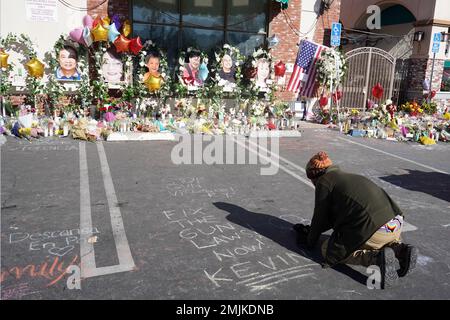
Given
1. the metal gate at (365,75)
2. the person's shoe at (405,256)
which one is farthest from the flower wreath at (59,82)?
the person's shoe at (405,256)

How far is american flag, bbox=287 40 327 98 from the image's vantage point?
45.5ft

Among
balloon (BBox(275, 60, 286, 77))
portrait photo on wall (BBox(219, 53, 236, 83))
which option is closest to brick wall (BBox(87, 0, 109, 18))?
portrait photo on wall (BBox(219, 53, 236, 83))

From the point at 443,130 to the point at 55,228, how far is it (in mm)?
11492

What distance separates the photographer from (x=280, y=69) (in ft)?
45.6

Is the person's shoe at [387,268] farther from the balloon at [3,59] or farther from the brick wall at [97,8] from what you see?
the brick wall at [97,8]

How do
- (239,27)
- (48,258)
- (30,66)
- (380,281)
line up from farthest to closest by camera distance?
(239,27)
(30,66)
(48,258)
(380,281)

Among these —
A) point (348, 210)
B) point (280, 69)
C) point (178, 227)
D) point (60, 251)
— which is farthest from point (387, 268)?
point (280, 69)

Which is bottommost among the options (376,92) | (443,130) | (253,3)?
(443,130)

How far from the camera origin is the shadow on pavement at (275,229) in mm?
4178

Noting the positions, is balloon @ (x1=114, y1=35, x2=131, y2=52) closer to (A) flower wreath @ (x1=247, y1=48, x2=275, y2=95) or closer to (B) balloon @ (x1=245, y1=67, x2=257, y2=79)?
(B) balloon @ (x1=245, y1=67, x2=257, y2=79)
